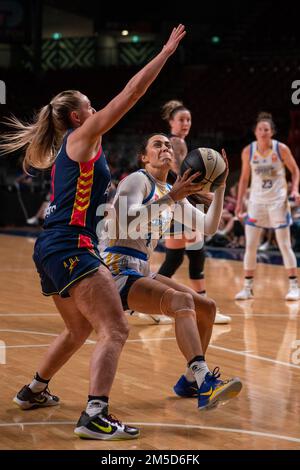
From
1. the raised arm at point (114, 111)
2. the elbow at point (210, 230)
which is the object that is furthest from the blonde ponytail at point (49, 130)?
the elbow at point (210, 230)

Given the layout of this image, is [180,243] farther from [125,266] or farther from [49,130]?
[49,130]

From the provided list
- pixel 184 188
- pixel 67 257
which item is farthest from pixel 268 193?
pixel 67 257

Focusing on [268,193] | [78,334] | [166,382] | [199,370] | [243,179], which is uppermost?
[243,179]

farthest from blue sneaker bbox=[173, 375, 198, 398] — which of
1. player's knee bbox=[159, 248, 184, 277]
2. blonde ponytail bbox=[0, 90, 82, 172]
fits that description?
player's knee bbox=[159, 248, 184, 277]

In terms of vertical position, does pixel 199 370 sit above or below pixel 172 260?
below

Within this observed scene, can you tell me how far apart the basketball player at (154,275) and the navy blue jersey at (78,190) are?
373 mm

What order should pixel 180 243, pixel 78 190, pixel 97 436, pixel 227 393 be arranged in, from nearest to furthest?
pixel 97 436 → pixel 78 190 → pixel 227 393 → pixel 180 243

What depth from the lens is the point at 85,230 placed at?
12.7 feet

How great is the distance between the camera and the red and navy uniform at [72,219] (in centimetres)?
379

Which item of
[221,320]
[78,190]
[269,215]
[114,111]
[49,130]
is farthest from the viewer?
[269,215]

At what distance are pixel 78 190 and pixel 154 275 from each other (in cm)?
100

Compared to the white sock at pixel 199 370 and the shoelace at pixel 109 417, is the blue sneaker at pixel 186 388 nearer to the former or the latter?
the white sock at pixel 199 370

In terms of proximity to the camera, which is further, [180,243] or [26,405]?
[180,243]

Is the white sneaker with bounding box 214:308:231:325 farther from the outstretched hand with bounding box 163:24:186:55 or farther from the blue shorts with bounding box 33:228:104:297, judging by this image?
the outstretched hand with bounding box 163:24:186:55
